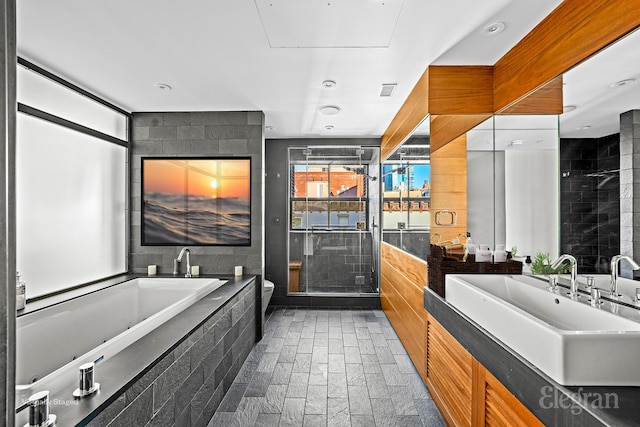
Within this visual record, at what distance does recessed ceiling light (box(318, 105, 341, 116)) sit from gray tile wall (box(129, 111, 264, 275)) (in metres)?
0.65

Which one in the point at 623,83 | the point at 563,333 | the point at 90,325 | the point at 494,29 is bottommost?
the point at 90,325

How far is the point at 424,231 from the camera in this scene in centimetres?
293

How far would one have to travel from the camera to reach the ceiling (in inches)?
74.7

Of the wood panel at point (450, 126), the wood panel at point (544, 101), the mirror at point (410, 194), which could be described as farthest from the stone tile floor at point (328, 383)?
the wood panel at point (544, 101)

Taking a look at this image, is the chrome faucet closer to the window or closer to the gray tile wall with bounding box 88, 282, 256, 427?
the gray tile wall with bounding box 88, 282, 256, 427

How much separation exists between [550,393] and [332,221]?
13.0 ft

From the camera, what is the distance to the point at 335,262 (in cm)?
505

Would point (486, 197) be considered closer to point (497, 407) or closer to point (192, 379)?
point (497, 407)

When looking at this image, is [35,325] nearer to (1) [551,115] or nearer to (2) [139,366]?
(2) [139,366]

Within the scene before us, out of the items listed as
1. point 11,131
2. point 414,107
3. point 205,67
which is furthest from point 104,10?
point 414,107

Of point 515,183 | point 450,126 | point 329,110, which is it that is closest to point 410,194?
point 450,126

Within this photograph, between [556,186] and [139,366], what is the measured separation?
87.9 inches

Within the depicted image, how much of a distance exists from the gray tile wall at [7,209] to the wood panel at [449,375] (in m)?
1.84

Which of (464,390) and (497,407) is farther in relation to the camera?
(464,390)
